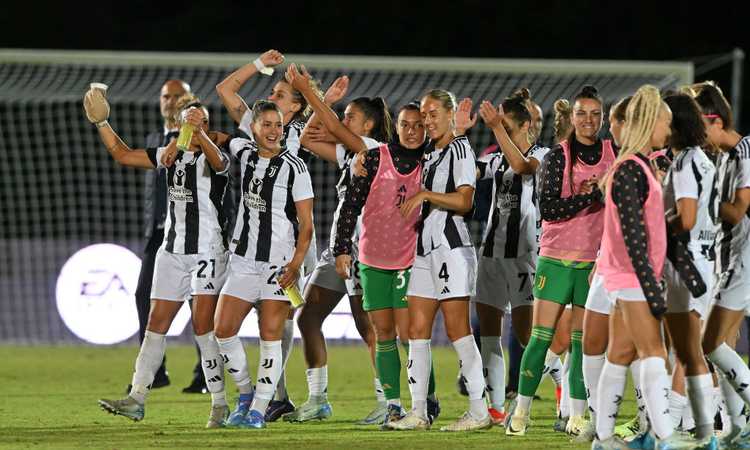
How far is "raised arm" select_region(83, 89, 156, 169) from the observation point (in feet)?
25.1

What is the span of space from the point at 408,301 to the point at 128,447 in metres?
1.74

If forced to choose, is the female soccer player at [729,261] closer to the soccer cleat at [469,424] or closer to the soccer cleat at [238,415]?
the soccer cleat at [469,424]

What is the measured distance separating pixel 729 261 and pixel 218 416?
2.93 meters

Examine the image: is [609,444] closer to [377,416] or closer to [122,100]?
[377,416]

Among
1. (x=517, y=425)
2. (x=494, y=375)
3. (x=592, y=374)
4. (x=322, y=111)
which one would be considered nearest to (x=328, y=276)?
(x=494, y=375)

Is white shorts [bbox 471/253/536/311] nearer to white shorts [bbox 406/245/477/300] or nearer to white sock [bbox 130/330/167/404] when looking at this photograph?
white shorts [bbox 406/245/477/300]

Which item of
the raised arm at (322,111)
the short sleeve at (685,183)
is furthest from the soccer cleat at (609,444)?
the raised arm at (322,111)

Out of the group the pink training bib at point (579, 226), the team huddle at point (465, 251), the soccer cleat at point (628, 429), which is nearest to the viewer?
the team huddle at point (465, 251)

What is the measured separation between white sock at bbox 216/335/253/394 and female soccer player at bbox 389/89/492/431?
2.83ft

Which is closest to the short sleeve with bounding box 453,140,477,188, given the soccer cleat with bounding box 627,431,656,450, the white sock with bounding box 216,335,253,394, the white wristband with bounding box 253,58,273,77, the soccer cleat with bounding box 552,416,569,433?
the white wristband with bounding box 253,58,273,77

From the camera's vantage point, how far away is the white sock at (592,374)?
6.45 meters

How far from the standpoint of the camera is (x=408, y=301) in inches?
291

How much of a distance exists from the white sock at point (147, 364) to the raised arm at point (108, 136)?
992 mm

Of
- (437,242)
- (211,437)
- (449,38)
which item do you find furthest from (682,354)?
(449,38)
